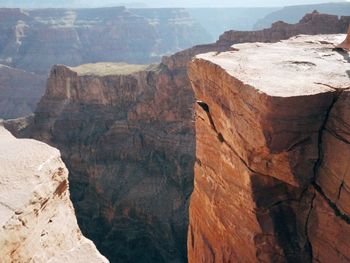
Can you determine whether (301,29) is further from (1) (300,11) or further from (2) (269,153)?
(1) (300,11)

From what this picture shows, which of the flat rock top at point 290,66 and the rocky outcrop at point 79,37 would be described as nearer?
the flat rock top at point 290,66

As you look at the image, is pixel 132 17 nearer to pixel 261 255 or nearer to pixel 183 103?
pixel 183 103

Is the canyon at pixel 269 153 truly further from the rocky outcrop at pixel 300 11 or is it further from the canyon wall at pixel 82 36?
the rocky outcrop at pixel 300 11

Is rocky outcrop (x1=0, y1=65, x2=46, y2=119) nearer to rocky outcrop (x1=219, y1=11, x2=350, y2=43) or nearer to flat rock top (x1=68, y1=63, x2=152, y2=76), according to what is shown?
flat rock top (x1=68, y1=63, x2=152, y2=76)

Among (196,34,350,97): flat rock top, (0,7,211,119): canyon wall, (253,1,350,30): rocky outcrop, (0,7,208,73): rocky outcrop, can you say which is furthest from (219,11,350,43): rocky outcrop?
(0,7,208,73): rocky outcrop

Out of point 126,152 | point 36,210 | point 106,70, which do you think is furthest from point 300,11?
point 36,210

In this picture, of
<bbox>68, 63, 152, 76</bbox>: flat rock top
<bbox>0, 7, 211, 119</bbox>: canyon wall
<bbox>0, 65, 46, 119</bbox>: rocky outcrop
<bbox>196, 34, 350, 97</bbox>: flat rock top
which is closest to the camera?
<bbox>196, 34, 350, 97</bbox>: flat rock top

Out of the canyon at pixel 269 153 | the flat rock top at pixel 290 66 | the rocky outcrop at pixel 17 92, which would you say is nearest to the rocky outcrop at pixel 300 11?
the rocky outcrop at pixel 17 92
